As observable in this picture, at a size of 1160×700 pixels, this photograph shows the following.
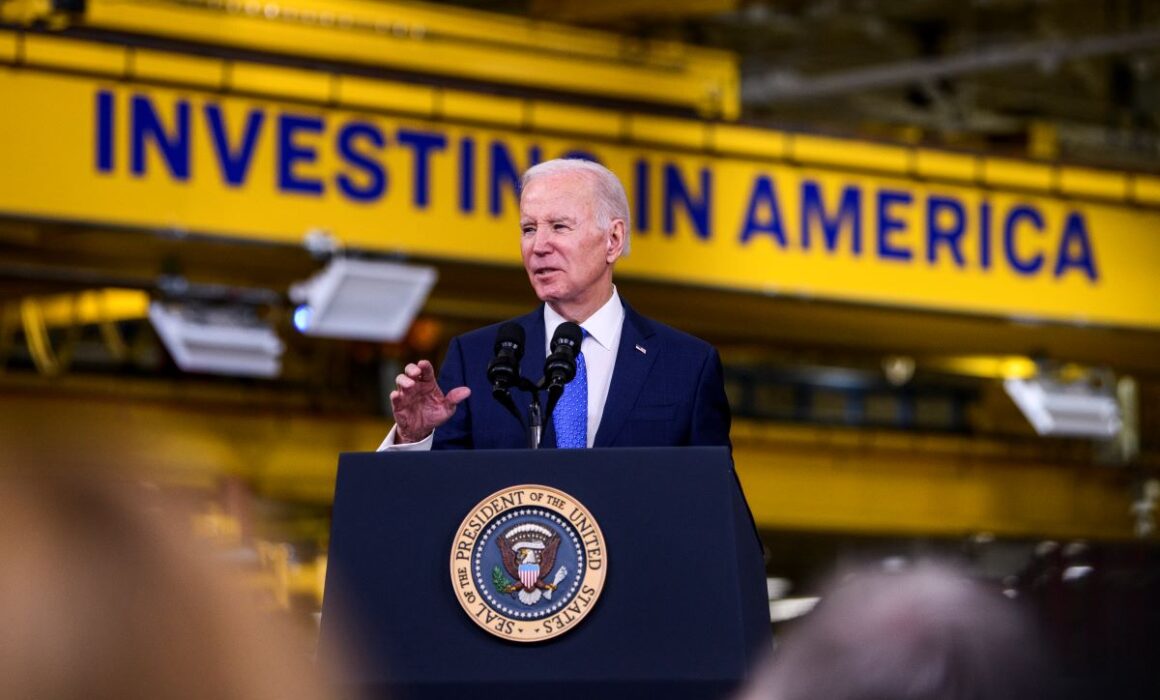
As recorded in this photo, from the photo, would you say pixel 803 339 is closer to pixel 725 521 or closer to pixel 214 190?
pixel 214 190

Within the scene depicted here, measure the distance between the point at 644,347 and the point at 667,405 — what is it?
0.10 meters

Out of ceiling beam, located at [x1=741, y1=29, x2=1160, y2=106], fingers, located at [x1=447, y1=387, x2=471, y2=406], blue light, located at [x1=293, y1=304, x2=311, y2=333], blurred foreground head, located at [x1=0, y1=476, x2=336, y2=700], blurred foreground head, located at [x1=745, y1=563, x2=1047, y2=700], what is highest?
ceiling beam, located at [x1=741, y1=29, x2=1160, y2=106]

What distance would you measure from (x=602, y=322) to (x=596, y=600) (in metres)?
0.61

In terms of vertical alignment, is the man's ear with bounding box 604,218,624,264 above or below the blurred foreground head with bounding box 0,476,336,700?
above

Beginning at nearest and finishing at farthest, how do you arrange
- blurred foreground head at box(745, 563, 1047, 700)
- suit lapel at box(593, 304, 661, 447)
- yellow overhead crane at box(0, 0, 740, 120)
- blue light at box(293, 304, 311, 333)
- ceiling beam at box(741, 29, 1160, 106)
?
blurred foreground head at box(745, 563, 1047, 700)
suit lapel at box(593, 304, 661, 447)
blue light at box(293, 304, 311, 333)
yellow overhead crane at box(0, 0, 740, 120)
ceiling beam at box(741, 29, 1160, 106)

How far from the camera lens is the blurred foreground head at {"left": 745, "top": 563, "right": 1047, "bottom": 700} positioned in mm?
1782

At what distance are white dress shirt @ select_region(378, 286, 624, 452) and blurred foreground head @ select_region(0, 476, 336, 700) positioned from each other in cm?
158

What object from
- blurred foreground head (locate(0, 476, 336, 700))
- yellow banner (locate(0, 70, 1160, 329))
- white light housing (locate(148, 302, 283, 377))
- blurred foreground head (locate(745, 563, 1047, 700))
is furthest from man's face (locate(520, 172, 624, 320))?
white light housing (locate(148, 302, 283, 377))

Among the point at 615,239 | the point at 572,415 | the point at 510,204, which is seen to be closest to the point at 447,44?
the point at 510,204

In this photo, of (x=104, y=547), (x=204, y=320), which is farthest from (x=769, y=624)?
(x=204, y=320)

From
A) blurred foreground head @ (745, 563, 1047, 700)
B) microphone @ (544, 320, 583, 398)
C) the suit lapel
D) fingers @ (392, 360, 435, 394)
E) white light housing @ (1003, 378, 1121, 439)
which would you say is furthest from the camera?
white light housing @ (1003, 378, 1121, 439)

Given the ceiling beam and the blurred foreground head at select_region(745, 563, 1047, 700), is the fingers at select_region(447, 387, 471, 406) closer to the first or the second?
the blurred foreground head at select_region(745, 563, 1047, 700)

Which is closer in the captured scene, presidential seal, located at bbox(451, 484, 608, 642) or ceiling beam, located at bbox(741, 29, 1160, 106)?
presidential seal, located at bbox(451, 484, 608, 642)

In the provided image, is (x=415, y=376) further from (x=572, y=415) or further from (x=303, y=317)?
(x=303, y=317)
